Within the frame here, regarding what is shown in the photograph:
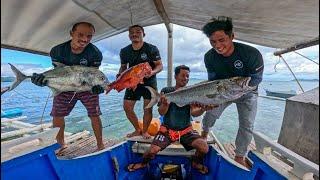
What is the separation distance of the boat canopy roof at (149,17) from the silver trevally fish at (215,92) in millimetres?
766

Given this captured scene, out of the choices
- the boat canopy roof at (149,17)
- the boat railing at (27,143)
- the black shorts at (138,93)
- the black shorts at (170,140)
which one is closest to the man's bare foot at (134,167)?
the black shorts at (170,140)

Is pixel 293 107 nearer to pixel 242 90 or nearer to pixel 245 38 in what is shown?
pixel 242 90

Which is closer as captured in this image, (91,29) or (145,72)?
(145,72)

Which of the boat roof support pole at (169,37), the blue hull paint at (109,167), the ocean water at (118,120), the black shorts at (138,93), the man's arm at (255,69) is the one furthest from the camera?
the ocean water at (118,120)

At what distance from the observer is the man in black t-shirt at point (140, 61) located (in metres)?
4.50

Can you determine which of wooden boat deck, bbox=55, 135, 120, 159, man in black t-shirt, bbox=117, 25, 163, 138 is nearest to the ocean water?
wooden boat deck, bbox=55, 135, 120, 159

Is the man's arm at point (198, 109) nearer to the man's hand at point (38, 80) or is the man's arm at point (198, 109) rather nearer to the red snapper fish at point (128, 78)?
the red snapper fish at point (128, 78)

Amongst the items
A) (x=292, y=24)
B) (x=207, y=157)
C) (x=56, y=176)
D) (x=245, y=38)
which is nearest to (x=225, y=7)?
(x=292, y=24)

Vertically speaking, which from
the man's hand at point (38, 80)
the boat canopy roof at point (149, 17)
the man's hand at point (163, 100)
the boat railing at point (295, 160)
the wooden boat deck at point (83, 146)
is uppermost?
the boat canopy roof at point (149, 17)

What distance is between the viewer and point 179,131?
3945 mm

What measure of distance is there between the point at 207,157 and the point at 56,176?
2.07 metres

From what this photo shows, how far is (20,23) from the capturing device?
11.3 feet

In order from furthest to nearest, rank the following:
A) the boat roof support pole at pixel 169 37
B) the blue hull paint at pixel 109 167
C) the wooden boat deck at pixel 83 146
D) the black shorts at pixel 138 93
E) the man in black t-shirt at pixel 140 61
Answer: the wooden boat deck at pixel 83 146, the boat roof support pole at pixel 169 37, the black shorts at pixel 138 93, the man in black t-shirt at pixel 140 61, the blue hull paint at pixel 109 167

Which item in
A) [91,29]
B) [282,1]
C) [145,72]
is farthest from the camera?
[91,29]
